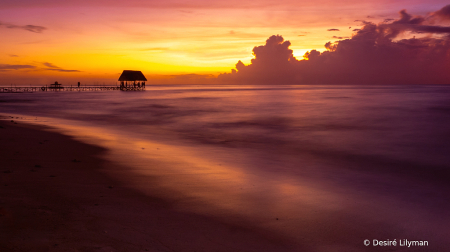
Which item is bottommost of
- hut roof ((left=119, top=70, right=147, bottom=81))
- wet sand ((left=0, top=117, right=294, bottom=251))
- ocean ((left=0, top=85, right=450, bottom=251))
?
ocean ((left=0, top=85, right=450, bottom=251))


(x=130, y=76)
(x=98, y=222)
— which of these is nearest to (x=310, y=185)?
(x=98, y=222)

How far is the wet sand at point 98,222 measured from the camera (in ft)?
12.6

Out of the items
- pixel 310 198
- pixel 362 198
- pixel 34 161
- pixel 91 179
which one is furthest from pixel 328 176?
pixel 34 161

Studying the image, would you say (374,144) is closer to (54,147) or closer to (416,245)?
(416,245)

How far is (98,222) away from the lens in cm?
440

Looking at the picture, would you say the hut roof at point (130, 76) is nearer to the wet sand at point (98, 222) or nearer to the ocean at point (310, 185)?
the ocean at point (310, 185)

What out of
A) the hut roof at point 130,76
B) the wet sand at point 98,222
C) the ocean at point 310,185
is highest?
the hut roof at point 130,76

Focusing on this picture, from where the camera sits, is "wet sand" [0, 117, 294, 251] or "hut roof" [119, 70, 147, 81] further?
"hut roof" [119, 70, 147, 81]

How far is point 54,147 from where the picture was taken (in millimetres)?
10125

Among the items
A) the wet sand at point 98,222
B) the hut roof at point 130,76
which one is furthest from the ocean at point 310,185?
the hut roof at point 130,76

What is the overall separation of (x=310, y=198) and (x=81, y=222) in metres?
4.16

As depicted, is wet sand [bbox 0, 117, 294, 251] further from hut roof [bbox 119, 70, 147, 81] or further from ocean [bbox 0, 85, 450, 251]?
hut roof [bbox 119, 70, 147, 81]

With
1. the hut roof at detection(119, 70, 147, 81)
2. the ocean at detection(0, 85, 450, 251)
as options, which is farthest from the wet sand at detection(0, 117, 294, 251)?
the hut roof at detection(119, 70, 147, 81)

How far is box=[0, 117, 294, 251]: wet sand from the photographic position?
3854mm
